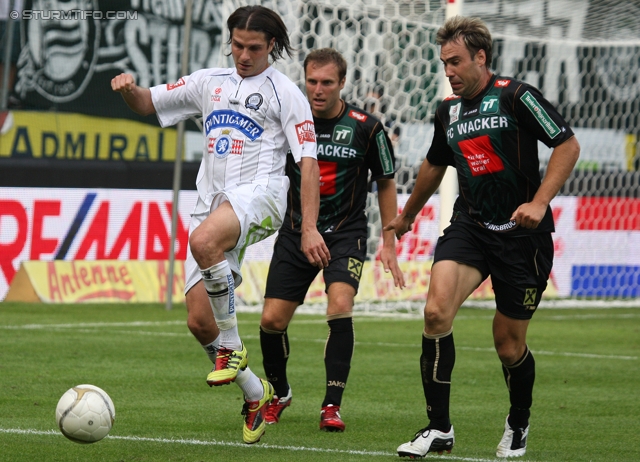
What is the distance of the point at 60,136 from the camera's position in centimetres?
1571

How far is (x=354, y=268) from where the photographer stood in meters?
7.16

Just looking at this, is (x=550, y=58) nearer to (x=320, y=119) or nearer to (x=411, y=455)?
(x=320, y=119)

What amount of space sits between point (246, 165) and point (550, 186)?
5.07 feet

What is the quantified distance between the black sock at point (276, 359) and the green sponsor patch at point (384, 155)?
1.24m

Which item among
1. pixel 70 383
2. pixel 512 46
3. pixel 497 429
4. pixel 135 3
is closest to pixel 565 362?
pixel 497 429

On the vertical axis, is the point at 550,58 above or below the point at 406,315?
above

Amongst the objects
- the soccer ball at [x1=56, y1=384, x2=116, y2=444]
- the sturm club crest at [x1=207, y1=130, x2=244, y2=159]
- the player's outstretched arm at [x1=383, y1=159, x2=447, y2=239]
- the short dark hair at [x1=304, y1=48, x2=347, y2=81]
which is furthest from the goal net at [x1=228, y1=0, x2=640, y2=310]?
the soccer ball at [x1=56, y1=384, x2=116, y2=444]

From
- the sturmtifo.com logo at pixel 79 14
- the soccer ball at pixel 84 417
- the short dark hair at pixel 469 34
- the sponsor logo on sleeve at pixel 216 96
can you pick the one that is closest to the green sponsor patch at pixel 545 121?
the short dark hair at pixel 469 34

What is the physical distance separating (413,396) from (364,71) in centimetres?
704

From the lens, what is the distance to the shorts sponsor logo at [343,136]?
728 cm

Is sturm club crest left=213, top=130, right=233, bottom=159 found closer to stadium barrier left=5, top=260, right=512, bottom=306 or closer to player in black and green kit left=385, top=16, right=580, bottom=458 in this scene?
player in black and green kit left=385, top=16, right=580, bottom=458

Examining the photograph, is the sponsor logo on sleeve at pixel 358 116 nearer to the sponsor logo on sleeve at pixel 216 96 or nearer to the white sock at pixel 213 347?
the sponsor logo on sleeve at pixel 216 96

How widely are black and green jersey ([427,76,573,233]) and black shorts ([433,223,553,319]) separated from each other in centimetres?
6

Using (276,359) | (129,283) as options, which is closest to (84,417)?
(276,359)
